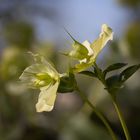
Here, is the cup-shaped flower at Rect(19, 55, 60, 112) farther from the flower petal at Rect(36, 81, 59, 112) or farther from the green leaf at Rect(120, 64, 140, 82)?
the green leaf at Rect(120, 64, 140, 82)

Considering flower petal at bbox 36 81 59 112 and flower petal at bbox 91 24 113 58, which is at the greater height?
flower petal at bbox 91 24 113 58

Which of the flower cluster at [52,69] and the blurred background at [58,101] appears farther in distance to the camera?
the blurred background at [58,101]

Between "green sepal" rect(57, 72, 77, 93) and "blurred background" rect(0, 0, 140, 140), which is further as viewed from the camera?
"blurred background" rect(0, 0, 140, 140)

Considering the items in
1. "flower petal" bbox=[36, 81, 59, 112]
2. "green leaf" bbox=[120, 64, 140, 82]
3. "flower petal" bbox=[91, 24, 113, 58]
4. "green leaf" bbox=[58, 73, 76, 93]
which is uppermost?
"flower petal" bbox=[91, 24, 113, 58]

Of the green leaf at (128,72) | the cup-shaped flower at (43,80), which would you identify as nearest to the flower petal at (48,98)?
the cup-shaped flower at (43,80)

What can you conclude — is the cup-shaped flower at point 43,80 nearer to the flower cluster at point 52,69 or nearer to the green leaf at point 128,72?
the flower cluster at point 52,69

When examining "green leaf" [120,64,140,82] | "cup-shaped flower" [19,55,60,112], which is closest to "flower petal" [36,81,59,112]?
"cup-shaped flower" [19,55,60,112]

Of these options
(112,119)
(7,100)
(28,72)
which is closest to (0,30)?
(7,100)
